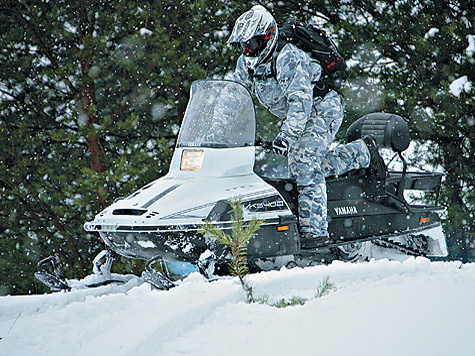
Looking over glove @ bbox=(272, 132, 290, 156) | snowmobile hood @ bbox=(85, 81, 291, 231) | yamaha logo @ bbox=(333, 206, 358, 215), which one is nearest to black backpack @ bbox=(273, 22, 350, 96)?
snowmobile hood @ bbox=(85, 81, 291, 231)

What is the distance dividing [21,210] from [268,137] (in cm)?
388

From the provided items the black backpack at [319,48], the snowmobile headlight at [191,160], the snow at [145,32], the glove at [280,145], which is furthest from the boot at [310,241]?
the snow at [145,32]

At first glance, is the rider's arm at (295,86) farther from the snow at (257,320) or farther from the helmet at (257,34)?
the snow at (257,320)

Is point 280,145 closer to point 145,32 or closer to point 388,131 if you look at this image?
point 388,131

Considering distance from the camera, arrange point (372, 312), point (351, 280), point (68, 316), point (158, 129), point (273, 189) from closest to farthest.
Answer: point (372, 312), point (68, 316), point (351, 280), point (273, 189), point (158, 129)

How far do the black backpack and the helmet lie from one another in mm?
110

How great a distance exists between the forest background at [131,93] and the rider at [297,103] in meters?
2.91

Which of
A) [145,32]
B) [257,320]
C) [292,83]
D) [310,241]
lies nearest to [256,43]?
[292,83]

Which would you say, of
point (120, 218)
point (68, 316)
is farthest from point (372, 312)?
point (120, 218)

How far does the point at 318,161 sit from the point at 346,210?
0.57 metres

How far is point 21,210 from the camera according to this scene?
23.3 feet

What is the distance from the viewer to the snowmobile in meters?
3.23

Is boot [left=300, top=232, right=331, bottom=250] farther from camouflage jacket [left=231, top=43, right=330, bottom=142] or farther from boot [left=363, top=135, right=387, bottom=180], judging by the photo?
boot [left=363, top=135, right=387, bottom=180]

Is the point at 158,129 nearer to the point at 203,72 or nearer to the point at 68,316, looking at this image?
the point at 203,72
